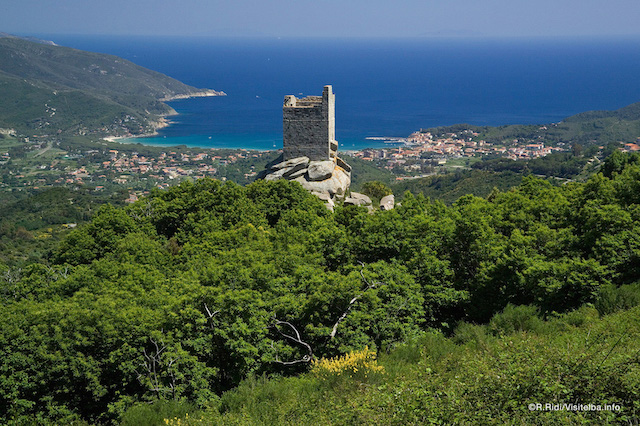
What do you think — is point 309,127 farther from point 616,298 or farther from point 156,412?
point 156,412

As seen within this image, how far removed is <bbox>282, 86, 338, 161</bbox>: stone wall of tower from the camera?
25828 millimetres

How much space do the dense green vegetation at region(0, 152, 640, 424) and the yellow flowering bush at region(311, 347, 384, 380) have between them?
44 mm

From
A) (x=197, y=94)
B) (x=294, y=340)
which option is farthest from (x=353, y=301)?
(x=197, y=94)

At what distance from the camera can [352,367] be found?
1018 cm

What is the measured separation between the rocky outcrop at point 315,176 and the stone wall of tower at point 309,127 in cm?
46

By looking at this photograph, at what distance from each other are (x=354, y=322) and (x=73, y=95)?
168 metres

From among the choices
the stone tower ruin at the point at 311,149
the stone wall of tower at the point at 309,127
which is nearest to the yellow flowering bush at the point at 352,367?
the stone tower ruin at the point at 311,149

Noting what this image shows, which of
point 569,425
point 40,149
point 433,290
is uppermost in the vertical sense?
point 569,425

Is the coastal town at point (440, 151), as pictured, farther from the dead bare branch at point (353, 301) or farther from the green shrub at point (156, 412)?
the green shrub at point (156, 412)

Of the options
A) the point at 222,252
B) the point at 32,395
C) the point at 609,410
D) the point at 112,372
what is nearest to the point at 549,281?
the point at 609,410

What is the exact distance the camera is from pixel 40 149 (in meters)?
124

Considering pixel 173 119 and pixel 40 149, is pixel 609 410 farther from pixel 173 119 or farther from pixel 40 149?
pixel 173 119

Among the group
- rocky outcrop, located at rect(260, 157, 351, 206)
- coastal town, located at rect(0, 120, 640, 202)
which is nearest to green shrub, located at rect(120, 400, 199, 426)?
rocky outcrop, located at rect(260, 157, 351, 206)

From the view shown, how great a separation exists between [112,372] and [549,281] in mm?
10725
